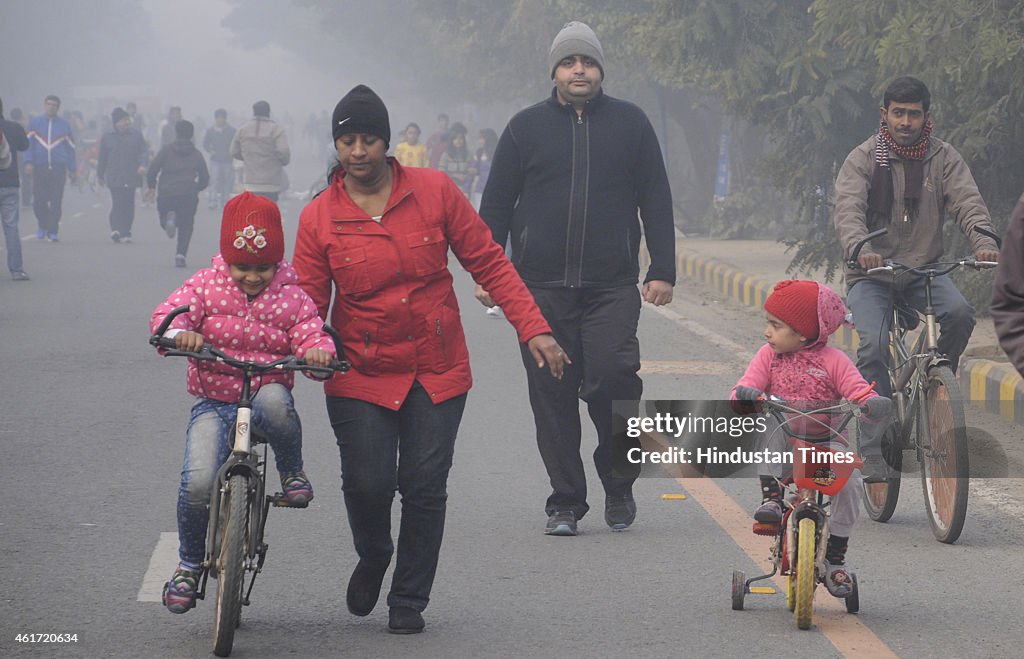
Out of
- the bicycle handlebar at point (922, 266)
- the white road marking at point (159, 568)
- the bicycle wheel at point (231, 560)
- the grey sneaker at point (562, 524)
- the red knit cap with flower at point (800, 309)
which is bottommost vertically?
the white road marking at point (159, 568)

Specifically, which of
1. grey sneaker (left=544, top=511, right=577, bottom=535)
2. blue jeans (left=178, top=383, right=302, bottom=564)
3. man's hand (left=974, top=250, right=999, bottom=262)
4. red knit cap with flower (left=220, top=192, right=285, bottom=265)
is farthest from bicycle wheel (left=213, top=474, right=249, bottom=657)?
man's hand (left=974, top=250, right=999, bottom=262)

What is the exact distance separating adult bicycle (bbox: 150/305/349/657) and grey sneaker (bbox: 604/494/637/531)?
2.29 m

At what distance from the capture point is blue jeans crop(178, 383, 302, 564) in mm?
5262

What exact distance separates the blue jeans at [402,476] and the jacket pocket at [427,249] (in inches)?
14.5

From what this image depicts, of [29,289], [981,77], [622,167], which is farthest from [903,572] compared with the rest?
[29,289]

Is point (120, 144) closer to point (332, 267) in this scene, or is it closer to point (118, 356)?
point (118, 356)

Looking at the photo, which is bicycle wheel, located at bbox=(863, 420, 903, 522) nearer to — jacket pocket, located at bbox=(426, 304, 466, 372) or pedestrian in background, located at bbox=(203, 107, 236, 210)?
jacket pocket, located at bbox=(426, 304, 466, 372)

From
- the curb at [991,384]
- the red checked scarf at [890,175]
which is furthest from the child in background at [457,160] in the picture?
the red checked scarf at [890,175]

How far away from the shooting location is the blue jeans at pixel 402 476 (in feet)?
18.0

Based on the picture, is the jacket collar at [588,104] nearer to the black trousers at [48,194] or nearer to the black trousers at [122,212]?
the black trousers at [48,194]

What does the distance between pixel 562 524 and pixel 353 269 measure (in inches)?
79.6

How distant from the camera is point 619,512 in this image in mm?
7258

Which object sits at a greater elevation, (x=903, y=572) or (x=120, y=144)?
(x=120, y=144)

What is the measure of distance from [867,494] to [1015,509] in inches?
26.8
